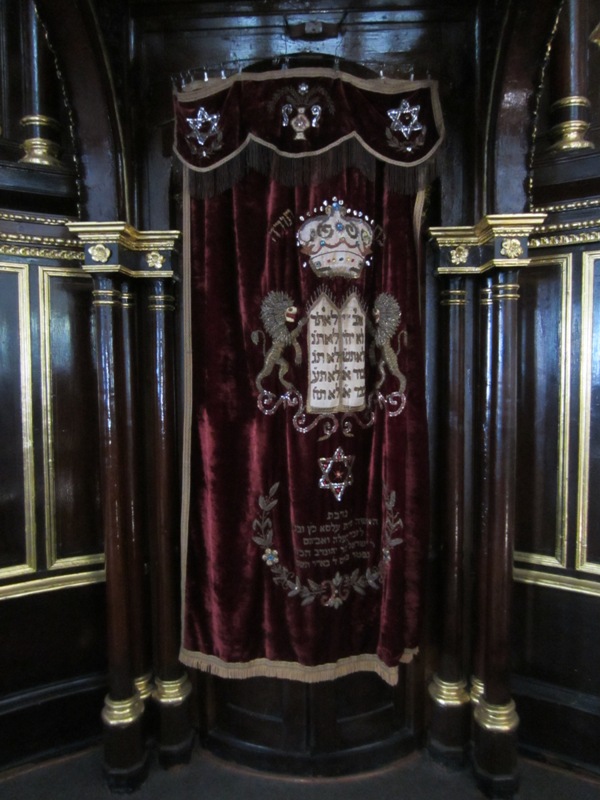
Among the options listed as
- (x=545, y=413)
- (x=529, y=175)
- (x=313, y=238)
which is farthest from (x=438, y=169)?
(x=545, y=413)

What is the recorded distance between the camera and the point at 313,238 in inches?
70.9

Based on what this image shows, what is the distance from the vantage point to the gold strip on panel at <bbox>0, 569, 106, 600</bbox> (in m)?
2.04

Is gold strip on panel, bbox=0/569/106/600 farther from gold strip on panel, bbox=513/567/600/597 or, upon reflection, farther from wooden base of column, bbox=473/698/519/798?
gold strip on panel, bbox=513/567/600/597

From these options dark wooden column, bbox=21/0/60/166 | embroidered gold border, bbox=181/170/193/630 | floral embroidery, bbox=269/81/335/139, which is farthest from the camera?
dark wooden column, bbox=21/0/60/166

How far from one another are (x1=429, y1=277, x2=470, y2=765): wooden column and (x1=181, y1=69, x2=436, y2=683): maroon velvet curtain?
15cm

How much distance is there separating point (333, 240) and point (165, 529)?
3.99 ft

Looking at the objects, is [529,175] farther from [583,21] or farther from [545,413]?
[545,413]

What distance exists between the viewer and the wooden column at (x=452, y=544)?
1.99 metres

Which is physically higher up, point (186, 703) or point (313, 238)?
point (313, 238)

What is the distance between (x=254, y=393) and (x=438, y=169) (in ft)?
3.26

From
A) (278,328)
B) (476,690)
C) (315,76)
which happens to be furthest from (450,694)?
(315,76)

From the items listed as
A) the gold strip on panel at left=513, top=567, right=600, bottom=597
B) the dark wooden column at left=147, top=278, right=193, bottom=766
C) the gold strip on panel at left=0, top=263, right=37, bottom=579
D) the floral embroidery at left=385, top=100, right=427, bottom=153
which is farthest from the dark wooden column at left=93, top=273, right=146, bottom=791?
the gold strip on panel at left=513, top=567, right=600, bottom=597

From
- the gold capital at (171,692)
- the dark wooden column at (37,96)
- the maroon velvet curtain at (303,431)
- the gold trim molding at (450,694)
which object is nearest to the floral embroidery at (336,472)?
the maroon velvet curtain at (303,431)

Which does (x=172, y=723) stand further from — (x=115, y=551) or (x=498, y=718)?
(x=498, y=718)
